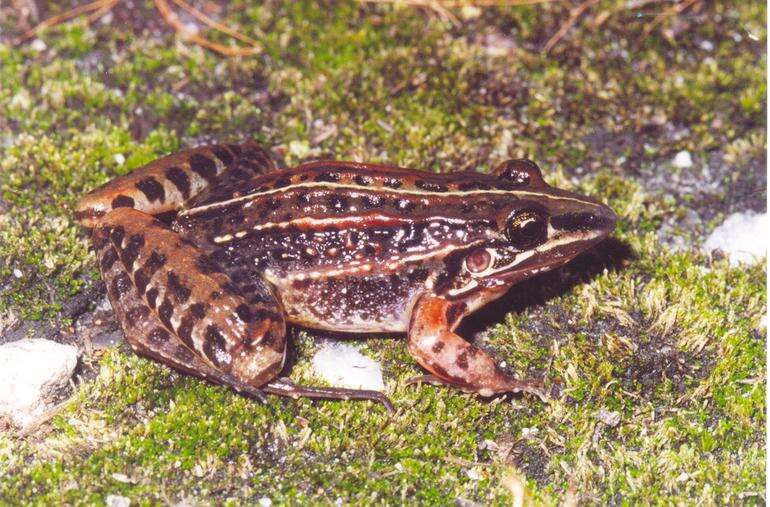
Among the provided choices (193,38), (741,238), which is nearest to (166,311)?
(193,38)

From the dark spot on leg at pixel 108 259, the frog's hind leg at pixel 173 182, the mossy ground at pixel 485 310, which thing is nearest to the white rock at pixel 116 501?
the mossy ground at pixel 485 310

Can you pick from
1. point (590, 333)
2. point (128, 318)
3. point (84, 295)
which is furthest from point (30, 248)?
point (590, 333)

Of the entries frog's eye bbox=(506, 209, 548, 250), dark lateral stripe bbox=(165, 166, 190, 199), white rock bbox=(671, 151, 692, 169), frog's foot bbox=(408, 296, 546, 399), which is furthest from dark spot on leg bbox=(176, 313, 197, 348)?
white rock bbox=(671, 151, 692, 169)

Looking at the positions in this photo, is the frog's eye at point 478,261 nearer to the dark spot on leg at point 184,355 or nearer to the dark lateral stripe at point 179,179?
the dark spot on leg at point 184,355

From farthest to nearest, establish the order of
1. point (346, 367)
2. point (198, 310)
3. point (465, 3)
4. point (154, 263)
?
1. point (465, 3)
2. point (346, 367)
3. point (154, 263)
4. point (198, 310)

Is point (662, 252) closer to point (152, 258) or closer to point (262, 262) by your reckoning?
point (262, 262)

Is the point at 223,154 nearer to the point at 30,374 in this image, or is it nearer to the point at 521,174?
the point at 30,374
